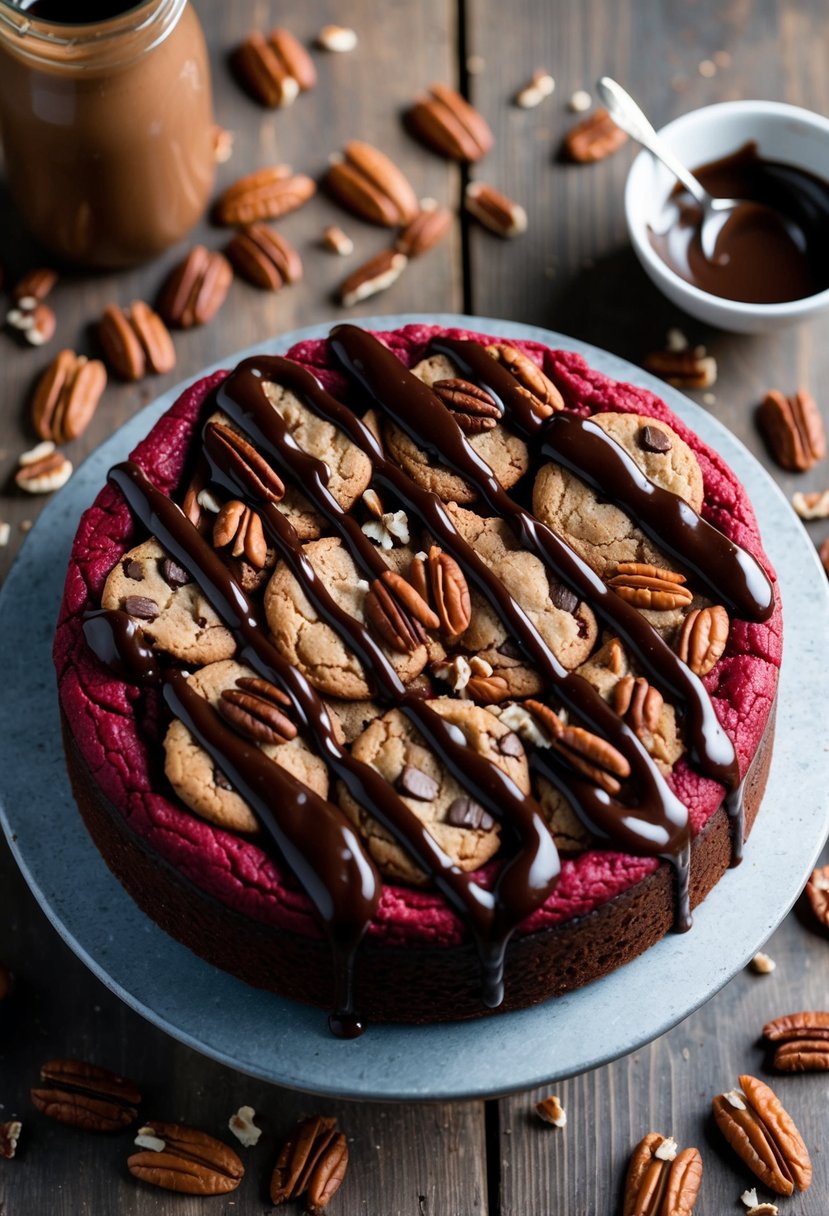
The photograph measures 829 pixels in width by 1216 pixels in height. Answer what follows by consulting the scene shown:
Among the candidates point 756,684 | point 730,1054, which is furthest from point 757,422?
point 730,1054

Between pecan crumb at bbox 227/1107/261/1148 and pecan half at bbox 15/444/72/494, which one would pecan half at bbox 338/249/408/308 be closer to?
pecan half at bbox 15/444/72/494

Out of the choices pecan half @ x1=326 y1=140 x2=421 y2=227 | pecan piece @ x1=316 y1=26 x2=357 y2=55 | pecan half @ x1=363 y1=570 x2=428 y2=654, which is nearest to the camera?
pecan half @ x1=363 y1=570 x2=428 y2=654

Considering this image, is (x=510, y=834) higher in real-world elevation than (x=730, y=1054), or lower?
higher

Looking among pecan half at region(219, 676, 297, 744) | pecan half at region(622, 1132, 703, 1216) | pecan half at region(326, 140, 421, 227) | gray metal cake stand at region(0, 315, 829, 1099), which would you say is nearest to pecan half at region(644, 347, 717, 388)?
gray metal cake stand at region(0, 315, 829, 1099)

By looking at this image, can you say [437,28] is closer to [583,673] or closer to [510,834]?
[583,673]

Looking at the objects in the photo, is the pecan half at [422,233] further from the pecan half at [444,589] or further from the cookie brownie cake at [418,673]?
the pecan half at [444,589]

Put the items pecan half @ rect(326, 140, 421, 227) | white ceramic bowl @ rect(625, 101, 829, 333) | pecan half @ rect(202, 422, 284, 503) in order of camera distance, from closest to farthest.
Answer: pecan half @ rect(202, 422, 284, 503) < white ceramic bowl @ rect(625, 101, 829, 333) < pecan half @ rect(326, 140, 421, 227)

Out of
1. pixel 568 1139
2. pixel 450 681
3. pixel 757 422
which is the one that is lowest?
pixel 568 1139

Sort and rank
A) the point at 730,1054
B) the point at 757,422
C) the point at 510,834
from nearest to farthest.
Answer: the point at 510,834 → the point at 730,1054 → the point at 757,422

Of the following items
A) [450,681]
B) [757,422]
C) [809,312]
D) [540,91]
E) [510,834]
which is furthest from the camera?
[540,91]
